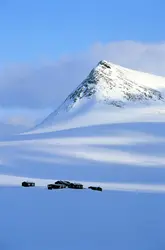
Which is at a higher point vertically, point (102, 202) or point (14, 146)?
point (14, 146)

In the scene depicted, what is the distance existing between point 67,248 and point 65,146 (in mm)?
54819

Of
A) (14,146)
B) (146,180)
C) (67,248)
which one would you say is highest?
(14,146)

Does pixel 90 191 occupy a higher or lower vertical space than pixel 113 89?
lower

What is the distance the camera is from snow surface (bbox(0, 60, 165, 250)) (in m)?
16.9

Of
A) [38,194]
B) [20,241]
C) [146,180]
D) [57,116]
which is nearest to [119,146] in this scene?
[146,180]

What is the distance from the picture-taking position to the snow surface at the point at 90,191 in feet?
55.5

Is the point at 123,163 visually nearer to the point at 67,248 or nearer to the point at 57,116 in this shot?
the point at 67,248

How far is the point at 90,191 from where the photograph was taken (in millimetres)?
29844

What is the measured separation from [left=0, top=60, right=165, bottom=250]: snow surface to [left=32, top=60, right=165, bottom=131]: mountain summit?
1998 cm

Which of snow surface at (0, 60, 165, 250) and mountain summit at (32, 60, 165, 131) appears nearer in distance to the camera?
snow surface at (0, 60, 165, 250)

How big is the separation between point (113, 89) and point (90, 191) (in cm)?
12269

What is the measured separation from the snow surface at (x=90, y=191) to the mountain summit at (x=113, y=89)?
65.5ft

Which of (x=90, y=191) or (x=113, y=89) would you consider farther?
(x=113, y=89)

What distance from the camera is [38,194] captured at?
1058 inches
